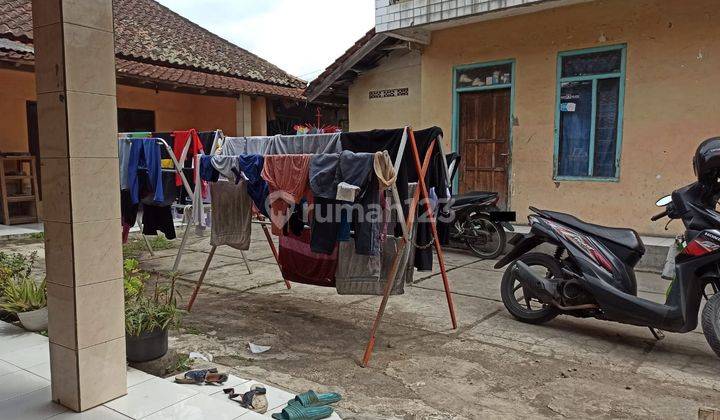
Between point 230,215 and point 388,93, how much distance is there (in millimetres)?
6298

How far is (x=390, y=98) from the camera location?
1079cm

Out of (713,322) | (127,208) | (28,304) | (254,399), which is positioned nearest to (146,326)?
(254,399)

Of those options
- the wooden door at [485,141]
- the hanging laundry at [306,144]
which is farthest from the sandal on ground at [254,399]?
the wooden door at [485,141]

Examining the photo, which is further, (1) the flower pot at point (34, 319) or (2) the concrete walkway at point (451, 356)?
(1) the flower pot at point (34, 319)

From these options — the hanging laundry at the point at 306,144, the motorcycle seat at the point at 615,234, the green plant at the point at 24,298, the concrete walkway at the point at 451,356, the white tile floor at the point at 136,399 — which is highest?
the hanging laundry at the point at 306,144

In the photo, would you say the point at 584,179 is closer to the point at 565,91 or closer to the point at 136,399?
the point at 565,91

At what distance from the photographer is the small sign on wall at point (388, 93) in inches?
415

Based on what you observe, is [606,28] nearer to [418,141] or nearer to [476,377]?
[418,141]

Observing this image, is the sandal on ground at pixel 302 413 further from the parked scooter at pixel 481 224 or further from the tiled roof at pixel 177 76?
the tiled roof at pixel 177 76

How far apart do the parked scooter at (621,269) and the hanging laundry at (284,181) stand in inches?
82.3

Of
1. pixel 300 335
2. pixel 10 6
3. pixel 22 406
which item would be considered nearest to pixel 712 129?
pixel 300 335

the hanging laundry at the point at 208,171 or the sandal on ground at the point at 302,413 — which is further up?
the hanging laundry at the point at 208,171

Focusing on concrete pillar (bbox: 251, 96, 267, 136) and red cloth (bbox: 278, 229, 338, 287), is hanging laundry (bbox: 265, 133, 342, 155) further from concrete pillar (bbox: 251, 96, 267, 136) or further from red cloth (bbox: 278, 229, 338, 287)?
concrete pillar (bbox: 251, 96, 267, 136)

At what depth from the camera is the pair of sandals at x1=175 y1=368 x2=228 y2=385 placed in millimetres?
3291
